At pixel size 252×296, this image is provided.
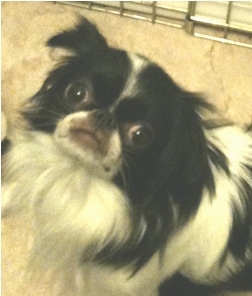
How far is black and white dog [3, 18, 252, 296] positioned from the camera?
3.45 ft

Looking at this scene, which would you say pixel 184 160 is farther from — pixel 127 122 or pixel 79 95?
pixel 79 95

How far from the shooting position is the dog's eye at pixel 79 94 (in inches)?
42.1

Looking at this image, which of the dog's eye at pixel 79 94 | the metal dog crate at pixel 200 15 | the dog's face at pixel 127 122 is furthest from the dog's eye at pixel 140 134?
the metal dog crate at pixel 200 15

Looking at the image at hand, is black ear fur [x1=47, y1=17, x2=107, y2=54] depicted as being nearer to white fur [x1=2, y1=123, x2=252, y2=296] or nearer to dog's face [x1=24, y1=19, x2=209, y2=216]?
dog's face [x1=24, y1=19, x2=209, y2=216]

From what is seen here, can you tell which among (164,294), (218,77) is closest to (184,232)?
(164,294)

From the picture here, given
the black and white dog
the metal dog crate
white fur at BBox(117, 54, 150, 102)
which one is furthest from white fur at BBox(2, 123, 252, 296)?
the metal dog crate

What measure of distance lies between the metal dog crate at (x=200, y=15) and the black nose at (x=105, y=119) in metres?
0.95

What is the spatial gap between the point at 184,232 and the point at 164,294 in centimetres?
22

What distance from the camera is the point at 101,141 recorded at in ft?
3.40

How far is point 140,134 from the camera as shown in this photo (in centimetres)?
105

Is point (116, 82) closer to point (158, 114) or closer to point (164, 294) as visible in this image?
point (158, 114)

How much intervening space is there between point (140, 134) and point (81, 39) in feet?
0.89

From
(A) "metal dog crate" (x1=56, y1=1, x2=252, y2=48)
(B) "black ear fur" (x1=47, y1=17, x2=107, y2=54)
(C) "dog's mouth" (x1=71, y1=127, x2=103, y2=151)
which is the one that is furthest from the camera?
(A) "metal dog crate" (x1=56, y1=1, x2=252, y2=48)

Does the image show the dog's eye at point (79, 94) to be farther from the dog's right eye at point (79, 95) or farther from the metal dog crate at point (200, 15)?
the metal dog crate at point (200, 15)
